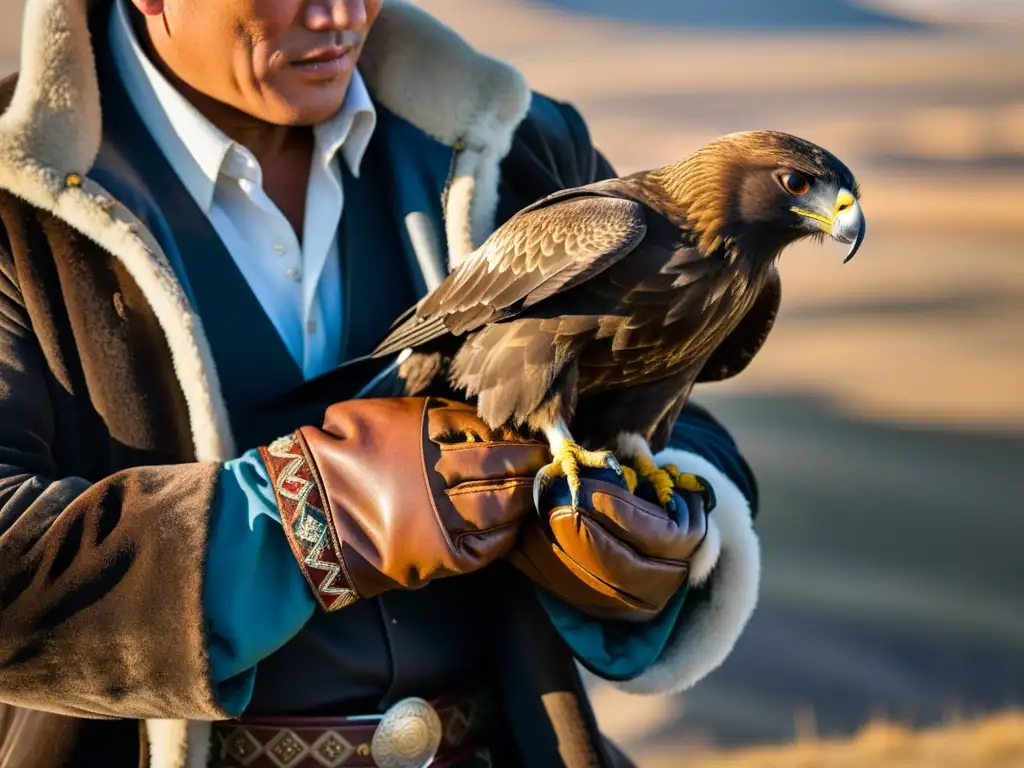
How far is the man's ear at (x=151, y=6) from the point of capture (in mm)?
1570

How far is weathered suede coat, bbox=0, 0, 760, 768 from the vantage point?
1.30 meters

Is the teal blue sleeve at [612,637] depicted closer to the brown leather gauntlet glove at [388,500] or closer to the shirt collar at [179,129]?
the brown leather gauntlet glove at [388,500]

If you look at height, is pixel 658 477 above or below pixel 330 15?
below

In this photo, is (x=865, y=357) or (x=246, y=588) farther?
(x=865, y=357)

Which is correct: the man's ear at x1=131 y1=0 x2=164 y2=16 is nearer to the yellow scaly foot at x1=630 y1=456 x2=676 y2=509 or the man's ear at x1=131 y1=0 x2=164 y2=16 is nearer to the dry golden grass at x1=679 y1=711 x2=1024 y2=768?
the yellow scaly foot at x1=630 y1=456 x2=676 y2=509

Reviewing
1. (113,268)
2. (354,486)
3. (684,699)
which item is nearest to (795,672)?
(684,699)

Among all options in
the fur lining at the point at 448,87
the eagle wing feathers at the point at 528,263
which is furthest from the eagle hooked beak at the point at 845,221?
the fur lining at the point at 448,87

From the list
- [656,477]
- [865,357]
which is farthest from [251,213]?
[865,357]

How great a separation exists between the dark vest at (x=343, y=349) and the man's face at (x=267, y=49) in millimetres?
115

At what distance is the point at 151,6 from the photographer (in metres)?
1.58

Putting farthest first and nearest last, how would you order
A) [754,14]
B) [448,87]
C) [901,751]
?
[754,14]
[901,751]
[448,87]

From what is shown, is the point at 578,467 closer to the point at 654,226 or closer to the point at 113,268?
the point at 654,226

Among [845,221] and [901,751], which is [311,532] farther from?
[901,751]

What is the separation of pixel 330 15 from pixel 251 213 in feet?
0.96
